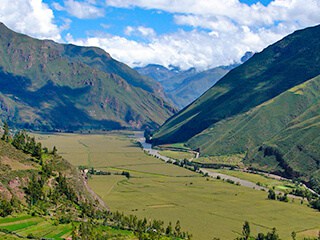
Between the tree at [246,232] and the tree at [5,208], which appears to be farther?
the tree at [246,232]

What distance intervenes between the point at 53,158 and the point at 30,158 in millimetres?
13967

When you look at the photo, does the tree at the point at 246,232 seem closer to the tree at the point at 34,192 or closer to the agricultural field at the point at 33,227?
the agricultural field at the point at 33,227

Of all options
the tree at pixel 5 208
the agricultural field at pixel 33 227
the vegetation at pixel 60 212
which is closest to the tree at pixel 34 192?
the vegetation at pixel 60 212

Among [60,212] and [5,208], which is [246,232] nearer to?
[60,212]

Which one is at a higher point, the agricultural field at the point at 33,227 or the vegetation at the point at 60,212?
the vegetation at the point at 60,212

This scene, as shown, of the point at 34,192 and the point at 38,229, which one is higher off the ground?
the point at 34,192

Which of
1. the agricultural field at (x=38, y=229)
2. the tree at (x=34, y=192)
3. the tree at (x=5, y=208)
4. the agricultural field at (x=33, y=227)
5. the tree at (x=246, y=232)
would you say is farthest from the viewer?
the tree at (x=34, y=192)

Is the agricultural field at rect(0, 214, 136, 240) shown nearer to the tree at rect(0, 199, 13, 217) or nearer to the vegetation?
the vegetation

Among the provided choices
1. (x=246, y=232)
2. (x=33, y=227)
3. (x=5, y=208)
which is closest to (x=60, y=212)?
(x=33, y=227)

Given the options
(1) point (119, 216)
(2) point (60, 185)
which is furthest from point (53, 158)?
(1) point (119, 216)

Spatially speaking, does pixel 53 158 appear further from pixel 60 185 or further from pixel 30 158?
pixel 60 185

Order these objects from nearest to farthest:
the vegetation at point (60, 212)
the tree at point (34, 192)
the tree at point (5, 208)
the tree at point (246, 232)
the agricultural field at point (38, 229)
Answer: the agricultural field at point (38, 229) < the vegetation at point (60, 212) < the tree at point (5, 208) < the tree at point (246, 232) < the tree at point (34, 192)

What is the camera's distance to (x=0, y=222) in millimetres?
128375

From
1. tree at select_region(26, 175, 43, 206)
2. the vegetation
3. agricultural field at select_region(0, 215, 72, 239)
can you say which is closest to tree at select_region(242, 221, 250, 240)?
the vegetation
